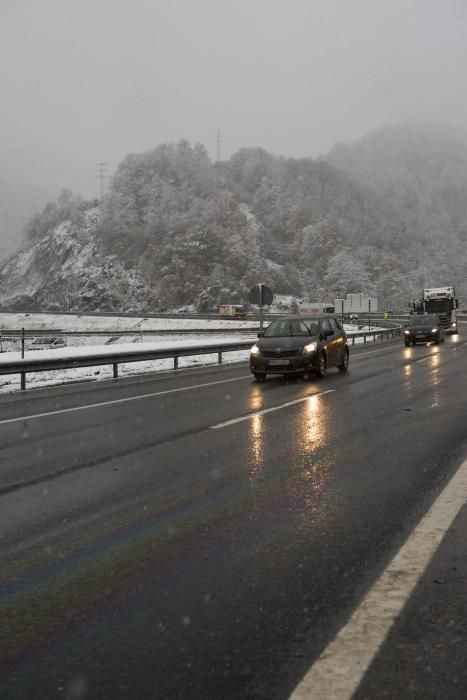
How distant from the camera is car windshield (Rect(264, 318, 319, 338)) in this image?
51.1ft

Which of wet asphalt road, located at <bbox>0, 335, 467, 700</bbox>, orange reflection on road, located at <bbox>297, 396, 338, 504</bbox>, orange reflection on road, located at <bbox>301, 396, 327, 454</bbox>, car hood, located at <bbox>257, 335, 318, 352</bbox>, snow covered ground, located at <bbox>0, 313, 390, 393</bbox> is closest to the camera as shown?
wet asphalt road, located at <bbox>0, 335, 467, 700</bbox>

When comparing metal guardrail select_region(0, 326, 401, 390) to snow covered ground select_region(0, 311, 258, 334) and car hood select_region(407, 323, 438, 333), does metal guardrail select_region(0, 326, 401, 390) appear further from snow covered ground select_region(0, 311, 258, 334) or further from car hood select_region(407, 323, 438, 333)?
snow covered ground select_region(0, 311, 258, 334)

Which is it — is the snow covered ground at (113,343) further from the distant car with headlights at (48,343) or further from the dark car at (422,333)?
the dark car at (422,333)

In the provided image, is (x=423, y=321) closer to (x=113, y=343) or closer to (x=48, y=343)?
(x=48, y=343)

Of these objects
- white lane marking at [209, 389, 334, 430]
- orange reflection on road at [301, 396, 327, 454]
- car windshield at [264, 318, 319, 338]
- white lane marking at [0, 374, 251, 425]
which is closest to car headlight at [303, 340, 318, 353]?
car windshield at [264, 318, 319, 338]

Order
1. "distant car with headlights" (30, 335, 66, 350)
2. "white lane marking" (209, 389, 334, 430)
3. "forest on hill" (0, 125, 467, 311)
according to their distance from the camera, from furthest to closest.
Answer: "forest on hill" (0, 125, 467, 311) → "distant car with headlights" (30, 335, 66, 350) → "white lane marking" (209, 389, 334, 430)

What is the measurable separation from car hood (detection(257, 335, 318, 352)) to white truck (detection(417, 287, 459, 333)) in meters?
31.4

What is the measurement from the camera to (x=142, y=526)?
425 centimetres

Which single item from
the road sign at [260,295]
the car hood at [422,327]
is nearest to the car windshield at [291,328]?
the road sign at [260,295]

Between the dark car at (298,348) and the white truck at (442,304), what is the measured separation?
29910mm

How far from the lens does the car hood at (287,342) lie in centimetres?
1456

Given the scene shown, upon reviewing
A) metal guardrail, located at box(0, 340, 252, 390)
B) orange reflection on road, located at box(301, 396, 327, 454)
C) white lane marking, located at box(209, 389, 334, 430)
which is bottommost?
white lane marking, located at box(209, 389, 334, 430)

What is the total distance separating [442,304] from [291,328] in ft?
104

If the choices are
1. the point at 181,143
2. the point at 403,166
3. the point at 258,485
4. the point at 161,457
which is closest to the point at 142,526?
the point at 258,485
